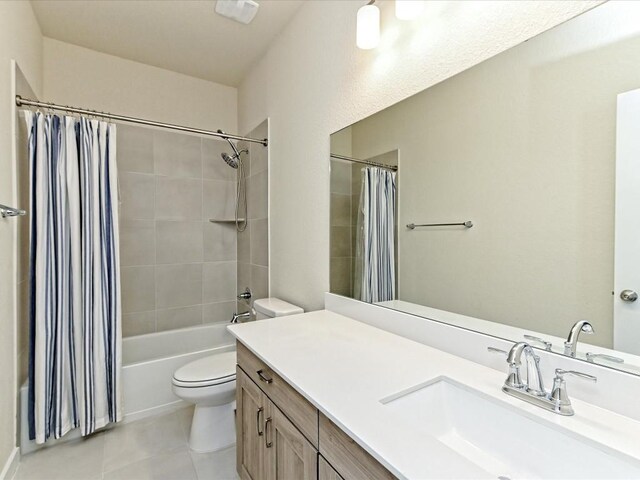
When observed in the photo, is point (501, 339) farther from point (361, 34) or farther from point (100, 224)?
point (100, 224)

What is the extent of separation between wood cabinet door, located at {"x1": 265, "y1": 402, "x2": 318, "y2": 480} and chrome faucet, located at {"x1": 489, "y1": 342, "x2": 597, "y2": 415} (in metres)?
0.55

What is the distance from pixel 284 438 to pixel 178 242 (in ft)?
7.32

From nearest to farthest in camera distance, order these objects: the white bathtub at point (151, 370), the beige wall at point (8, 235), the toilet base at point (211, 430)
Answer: the beige wall at point (8, 235)
the toilet base at point (211, 430)
the white bathtub at point (151, 370)

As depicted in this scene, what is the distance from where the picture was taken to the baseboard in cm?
148

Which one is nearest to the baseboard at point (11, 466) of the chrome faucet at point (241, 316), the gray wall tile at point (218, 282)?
the chrome faucet at point (241, 316)

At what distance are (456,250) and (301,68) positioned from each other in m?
1.52

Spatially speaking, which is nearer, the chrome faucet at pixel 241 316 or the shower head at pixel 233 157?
the chrome faucet at pixel 241 316

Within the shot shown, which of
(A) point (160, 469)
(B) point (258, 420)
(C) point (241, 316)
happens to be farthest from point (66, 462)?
(B) point (258, 420)

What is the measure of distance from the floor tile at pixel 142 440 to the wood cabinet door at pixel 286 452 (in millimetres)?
1056

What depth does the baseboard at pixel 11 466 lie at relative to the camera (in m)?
1.48

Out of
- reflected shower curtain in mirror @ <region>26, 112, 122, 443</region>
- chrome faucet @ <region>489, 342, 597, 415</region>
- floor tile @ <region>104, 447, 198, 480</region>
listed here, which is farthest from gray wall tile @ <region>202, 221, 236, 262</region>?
chrome faucet @ <region>489, 342, 597, 415</region>

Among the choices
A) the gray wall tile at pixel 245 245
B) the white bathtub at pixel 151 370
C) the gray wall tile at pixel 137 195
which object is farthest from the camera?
the gray wall tile at pixel 245 245

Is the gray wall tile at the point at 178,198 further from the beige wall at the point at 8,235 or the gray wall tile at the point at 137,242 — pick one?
the beige wall at the point at 8,235

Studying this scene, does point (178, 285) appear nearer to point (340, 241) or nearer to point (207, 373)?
point (207, 373)
